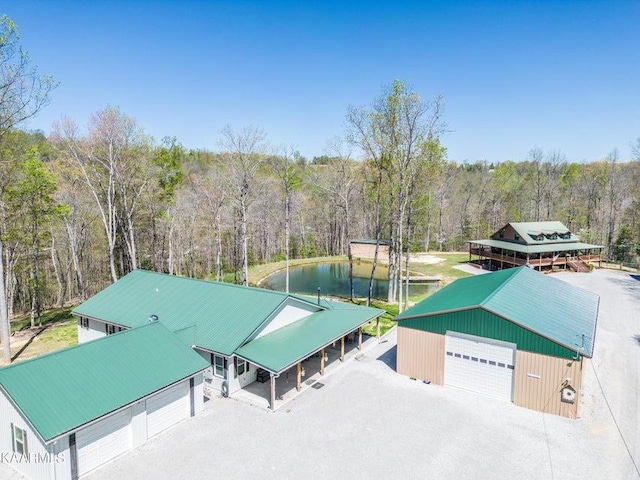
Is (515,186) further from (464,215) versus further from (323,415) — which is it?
(323,415)

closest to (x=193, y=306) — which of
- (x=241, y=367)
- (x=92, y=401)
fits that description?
(x=241, y=367)

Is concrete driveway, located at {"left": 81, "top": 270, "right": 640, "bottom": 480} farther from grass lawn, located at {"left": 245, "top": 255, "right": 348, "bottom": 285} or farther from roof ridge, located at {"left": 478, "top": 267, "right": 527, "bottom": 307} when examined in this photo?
grass lawn, located at {"left": 245, "top": 255, "right": 348, "bottom": 285}

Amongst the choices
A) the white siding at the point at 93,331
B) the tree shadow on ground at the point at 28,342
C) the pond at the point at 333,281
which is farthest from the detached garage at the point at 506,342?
the tree shadow on ground at the point at 28,342

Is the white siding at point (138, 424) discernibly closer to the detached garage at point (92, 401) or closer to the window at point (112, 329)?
the detached garage at point (92, 401)

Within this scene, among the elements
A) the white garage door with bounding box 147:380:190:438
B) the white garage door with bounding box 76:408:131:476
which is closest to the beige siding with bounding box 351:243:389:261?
the white garage door with bounding box 147:380:190:438

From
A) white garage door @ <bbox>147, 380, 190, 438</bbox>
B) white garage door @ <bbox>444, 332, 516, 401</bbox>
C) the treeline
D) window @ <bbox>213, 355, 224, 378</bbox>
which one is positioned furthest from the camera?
the treeline

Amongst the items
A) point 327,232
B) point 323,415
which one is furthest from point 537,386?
point 327,232
